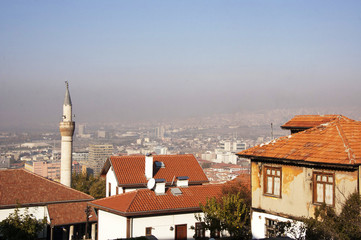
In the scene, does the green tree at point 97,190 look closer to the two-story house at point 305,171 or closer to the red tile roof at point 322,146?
the red tile roof at point 322,146

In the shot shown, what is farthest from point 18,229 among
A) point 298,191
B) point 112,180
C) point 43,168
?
point 43,168

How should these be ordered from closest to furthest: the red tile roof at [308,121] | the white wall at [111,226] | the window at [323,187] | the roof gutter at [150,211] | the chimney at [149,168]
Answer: the window at [323,187] < the red tile roof at [308,121] < the roof gutter at [150,211] < the white wall at [111,226] < the chimney at [149,168]

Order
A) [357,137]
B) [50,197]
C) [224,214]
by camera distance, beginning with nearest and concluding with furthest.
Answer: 1. [357,137]
2. [224,214]
3. [50,197]

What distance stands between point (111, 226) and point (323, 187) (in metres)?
10.3

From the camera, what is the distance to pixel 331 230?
1108 centimetres

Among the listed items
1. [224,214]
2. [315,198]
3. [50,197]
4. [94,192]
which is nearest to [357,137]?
[315,198]

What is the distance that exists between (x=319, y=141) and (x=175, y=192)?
346 inches

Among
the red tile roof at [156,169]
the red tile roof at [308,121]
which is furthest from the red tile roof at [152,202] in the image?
the red tile roof at [308,121]

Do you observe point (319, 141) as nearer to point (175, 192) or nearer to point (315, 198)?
point (315, 198)

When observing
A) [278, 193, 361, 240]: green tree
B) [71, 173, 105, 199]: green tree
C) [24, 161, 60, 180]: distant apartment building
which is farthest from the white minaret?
[24, 161, 60, 180]: distant apartment building

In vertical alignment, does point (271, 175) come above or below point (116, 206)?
above

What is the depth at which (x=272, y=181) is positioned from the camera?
47.1 feet

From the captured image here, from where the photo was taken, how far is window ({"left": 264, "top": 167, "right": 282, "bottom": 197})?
46.2ft

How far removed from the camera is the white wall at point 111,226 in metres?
19.0
